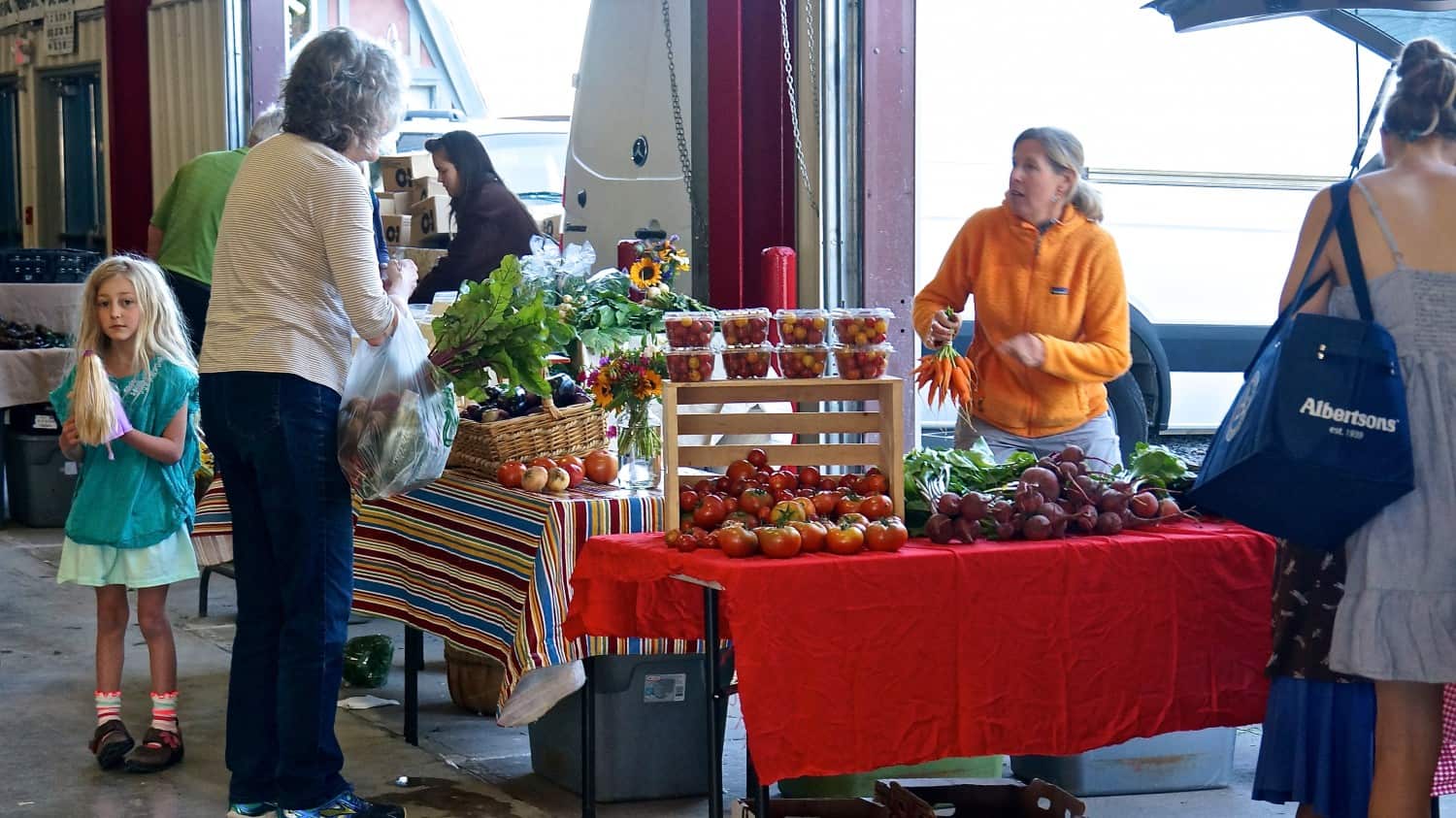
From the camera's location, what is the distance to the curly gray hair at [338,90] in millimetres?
3396

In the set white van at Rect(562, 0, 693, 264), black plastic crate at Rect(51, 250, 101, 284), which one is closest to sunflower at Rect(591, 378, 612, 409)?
white van at Rect(562, 0, 693, 264)

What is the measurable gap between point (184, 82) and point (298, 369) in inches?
249

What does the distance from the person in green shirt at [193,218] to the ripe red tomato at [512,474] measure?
3.37m

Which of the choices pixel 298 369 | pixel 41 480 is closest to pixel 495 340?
pixel 298 369

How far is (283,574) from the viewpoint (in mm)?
3467

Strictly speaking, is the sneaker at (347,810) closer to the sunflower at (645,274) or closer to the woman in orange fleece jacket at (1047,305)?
the sunflower at (645,274)

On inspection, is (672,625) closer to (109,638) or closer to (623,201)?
(109,638)

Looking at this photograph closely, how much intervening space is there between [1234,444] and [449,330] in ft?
6.28

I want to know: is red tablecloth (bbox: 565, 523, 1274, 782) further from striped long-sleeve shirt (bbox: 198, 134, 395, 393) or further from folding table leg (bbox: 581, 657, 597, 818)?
striped long-sleeve shirt (bbox: 198, 134, 395, 393)

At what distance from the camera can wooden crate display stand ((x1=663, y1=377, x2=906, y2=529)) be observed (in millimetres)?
3123

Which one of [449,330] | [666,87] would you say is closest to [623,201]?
[666,87]

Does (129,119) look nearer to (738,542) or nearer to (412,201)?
(412,201)

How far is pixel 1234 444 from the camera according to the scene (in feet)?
9.22

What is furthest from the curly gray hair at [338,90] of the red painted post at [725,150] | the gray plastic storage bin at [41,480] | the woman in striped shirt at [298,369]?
the gray plastic storage bin at [41,480]
